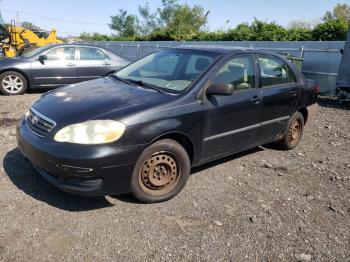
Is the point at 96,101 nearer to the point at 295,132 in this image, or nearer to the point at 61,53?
the point at 295,132

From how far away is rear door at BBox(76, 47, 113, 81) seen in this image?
10.3 meters

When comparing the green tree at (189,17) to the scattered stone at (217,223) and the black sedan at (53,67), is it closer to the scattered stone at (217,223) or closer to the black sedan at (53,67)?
the black sedan at (53,67)

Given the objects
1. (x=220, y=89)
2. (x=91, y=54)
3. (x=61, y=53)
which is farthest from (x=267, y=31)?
(x=220, y=89)

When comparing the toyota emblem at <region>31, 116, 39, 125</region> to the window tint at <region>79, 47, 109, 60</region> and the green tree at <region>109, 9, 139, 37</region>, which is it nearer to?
the window tint at <region>79, 47, 109, 60</region>

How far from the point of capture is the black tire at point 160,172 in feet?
12.0

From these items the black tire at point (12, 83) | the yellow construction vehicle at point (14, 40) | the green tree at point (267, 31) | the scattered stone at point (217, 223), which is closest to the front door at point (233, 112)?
the scattered stone at point (217, 223)

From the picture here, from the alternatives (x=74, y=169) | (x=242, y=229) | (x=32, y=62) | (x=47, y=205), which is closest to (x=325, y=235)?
(x=242, y=229)

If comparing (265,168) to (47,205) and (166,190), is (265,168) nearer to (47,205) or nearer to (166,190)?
(166,190)

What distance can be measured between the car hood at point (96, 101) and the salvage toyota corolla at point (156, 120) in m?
0.01

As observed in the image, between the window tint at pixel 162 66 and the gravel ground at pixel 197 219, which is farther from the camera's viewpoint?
the window tint at pixel 162 66

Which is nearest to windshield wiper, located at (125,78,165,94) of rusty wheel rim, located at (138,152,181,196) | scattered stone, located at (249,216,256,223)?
rusty wheel rim, located at (138,152,181,196)

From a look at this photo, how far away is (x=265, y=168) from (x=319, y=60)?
878 cm

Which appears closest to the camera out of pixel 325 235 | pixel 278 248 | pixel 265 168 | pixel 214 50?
pixel 278 248

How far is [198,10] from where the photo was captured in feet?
192
